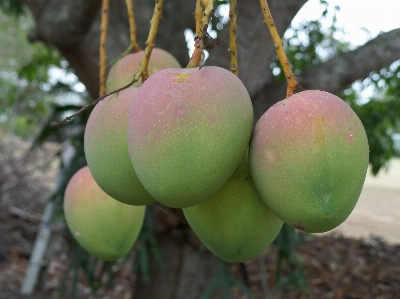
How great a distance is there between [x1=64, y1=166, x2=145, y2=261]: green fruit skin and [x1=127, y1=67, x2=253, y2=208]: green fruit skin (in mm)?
320

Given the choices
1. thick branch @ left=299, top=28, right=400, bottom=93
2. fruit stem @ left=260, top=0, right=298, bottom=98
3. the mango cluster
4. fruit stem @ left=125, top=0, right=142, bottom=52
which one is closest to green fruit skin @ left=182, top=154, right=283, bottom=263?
the mango cluster

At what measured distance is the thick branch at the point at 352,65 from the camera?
149 centimetres

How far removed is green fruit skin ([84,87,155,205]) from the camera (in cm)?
55

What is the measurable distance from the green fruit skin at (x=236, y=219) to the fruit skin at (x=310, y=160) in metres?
0.04

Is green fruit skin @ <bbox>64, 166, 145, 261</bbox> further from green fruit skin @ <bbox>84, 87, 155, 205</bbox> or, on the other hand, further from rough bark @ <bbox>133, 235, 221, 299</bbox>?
rough bark @ <bbox>133, 235, 221, 299</bbox>

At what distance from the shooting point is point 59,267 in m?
3.48

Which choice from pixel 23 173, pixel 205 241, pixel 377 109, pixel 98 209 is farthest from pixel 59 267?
pixel 205 241

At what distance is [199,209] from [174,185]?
11 centimetres

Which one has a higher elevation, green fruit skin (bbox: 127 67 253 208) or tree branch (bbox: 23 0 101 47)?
green fruit skin (bbox: 127 67 253 208)

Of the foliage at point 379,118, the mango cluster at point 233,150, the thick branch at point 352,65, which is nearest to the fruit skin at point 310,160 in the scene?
the mango cluster at point 233,150

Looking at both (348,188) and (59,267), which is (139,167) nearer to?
(348,188)

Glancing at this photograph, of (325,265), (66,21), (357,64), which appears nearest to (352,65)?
(357,64)

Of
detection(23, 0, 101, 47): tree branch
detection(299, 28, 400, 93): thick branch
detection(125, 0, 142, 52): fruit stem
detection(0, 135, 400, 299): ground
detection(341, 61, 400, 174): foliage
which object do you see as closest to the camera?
detection(125, 0, 142, 52): fruit stem

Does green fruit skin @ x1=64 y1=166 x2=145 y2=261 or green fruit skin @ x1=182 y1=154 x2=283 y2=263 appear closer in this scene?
green fruit skin @ x1=182 y1=154 x2=283 y2=263
